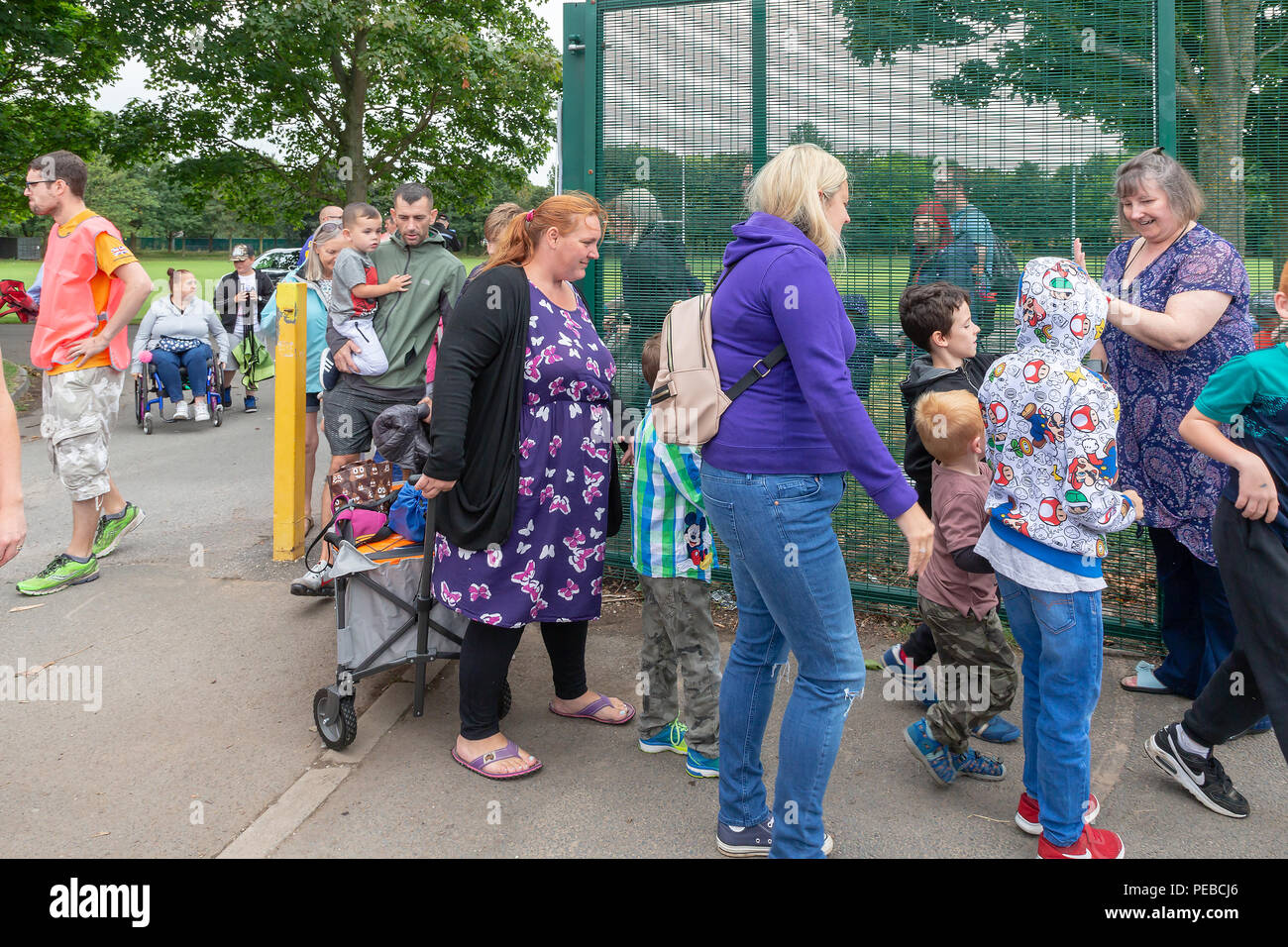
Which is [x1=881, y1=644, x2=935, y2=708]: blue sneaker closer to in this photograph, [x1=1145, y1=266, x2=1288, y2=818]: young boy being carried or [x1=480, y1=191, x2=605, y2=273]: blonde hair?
[x1=1145, y1=266, x2=1288, y2=818]: young boy being carried

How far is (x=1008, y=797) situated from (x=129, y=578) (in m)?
4.69

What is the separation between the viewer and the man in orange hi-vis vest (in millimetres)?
5727

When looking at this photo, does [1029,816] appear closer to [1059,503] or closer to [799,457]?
[1059,503]

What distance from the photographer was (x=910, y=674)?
454 cm

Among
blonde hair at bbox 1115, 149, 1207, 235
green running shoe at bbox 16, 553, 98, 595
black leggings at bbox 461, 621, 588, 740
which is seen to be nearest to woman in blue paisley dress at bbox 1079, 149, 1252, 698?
blonde hair at bbox 1115, 149, 1207, 235

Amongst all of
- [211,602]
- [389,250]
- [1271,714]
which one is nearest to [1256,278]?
[1271,714]

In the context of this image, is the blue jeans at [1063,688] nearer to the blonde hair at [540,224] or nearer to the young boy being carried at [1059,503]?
the young boy being carried at [1059,503]

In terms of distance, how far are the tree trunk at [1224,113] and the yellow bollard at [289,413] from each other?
4.53 m

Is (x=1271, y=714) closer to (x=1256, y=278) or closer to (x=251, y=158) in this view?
(x=1256, y=278)

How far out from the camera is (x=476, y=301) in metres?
3.67

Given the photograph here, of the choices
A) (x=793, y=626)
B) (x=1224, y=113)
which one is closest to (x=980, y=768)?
(x=793, y=626)

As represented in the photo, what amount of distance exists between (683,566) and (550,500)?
0.52 metres

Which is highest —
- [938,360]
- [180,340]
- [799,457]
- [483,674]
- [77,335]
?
[180,340]

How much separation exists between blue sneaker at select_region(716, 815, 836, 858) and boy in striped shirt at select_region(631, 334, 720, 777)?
1.35 feet
